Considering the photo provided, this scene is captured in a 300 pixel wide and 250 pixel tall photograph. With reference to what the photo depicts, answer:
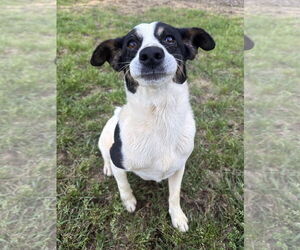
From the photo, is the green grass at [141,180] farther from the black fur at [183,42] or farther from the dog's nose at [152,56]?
the dog's nose at [152,56]

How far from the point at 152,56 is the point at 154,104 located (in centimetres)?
37

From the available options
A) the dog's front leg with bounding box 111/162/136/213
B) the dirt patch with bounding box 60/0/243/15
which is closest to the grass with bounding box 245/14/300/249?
the dog's front leg with bounding box 111/162/136/213

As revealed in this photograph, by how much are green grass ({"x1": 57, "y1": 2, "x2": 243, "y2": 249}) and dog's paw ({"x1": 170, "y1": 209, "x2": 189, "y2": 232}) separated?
0.15 ft

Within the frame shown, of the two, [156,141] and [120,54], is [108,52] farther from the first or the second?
[156,141]

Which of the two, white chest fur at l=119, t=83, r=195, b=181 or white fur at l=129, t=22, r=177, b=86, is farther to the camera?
white chest fur at l=119, t=83, r=195, b=181

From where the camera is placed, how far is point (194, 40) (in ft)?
6.98

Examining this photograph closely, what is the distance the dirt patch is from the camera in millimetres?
6770

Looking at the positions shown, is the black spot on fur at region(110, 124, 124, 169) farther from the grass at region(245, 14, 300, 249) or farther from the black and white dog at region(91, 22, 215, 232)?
the grass at region(245, 14, 300, 249)

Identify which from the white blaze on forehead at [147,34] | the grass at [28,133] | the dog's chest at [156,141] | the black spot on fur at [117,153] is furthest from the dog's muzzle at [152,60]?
the grass at [28,133]

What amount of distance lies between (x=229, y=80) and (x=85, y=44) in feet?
8.68

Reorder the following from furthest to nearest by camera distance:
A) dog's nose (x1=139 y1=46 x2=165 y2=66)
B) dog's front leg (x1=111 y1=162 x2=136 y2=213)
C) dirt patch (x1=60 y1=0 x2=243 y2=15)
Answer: dirt patch (x1=60 y1=0 x2=243 y2=15)
dog's front leg (x1=111 y1=162 x2=136 y2=213)
dog's nose (x1=139 y1=46 x2=165 y2=66)

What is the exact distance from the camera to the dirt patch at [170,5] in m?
6.77

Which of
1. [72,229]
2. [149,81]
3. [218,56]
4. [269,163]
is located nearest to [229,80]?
[218,56]

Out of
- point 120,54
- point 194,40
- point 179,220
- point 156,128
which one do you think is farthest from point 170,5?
point 179,220
